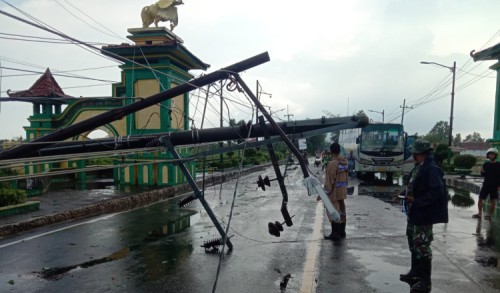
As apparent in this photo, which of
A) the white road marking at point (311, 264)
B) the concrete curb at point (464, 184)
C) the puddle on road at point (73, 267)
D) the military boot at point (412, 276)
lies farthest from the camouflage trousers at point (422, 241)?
the concrete curb at point (464, 184)

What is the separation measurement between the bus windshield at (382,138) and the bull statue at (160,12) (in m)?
11.7

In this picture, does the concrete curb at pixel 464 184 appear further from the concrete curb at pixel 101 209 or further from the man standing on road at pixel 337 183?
the concrete curb at pixel 101 209

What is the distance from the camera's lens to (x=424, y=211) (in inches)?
196

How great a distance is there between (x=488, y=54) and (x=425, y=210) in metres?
17.1

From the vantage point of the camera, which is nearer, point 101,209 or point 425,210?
point 425,210

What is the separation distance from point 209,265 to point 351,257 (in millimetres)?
2284

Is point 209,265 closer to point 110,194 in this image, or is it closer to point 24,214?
point 24,214

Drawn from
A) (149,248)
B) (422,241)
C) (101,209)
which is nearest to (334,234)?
(422,241)

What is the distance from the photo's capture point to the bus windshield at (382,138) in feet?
67.9

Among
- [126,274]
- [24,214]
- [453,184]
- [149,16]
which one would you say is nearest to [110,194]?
[24,214]

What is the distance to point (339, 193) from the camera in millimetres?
7594

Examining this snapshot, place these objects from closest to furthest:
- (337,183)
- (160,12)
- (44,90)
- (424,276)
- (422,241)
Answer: (424,276) < (422,241) < (337,183) < (160,12) < (44,90)

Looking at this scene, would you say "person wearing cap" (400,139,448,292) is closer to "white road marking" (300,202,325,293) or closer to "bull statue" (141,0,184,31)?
"white road marking" (300,202,325,293)

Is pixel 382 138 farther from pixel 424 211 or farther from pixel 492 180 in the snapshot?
pixel 424 211
